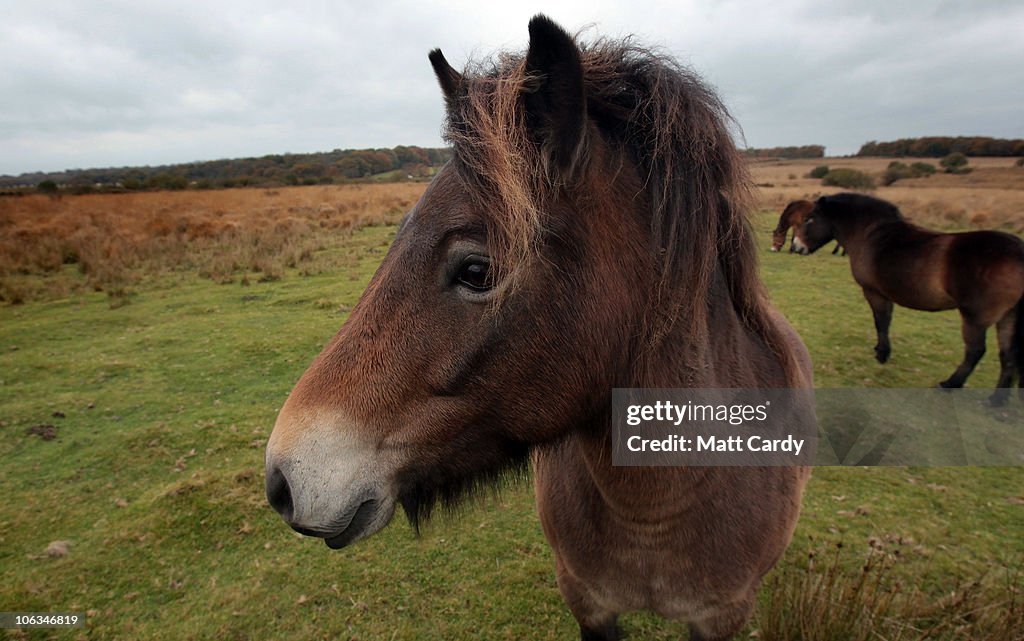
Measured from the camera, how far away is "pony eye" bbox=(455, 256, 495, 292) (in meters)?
1.26

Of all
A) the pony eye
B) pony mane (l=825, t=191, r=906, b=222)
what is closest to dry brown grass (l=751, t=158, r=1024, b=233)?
pony mane (l=825, t=191, r=906, b=222)

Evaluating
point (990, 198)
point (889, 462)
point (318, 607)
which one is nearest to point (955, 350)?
point (889, 462)

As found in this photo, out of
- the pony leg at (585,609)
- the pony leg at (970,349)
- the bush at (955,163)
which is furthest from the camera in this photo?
the bush at (955,163)

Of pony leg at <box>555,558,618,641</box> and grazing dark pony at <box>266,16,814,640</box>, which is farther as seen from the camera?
pony leg at <box>555,558,618,641</box>

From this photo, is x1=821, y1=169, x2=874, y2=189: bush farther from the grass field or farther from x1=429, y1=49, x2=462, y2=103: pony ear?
x1=429, y1=49, x2=462, y2=103: pony ear

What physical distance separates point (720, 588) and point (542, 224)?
1.79 meters

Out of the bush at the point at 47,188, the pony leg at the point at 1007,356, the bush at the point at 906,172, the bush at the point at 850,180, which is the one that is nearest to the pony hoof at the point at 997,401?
the pony leg at the point at 1007,356

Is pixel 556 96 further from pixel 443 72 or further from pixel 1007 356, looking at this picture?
pixel 1007 356

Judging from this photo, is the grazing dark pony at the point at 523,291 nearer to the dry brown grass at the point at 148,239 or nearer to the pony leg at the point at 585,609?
the pony leg at the point at 585,609

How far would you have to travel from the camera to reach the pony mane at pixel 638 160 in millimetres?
1234

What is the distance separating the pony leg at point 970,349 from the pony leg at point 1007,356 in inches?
7.3

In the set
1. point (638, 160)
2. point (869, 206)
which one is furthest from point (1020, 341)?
point (638, 160)

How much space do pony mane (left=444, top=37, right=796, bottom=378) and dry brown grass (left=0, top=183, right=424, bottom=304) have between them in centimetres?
1264

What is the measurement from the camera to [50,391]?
6355 mm
